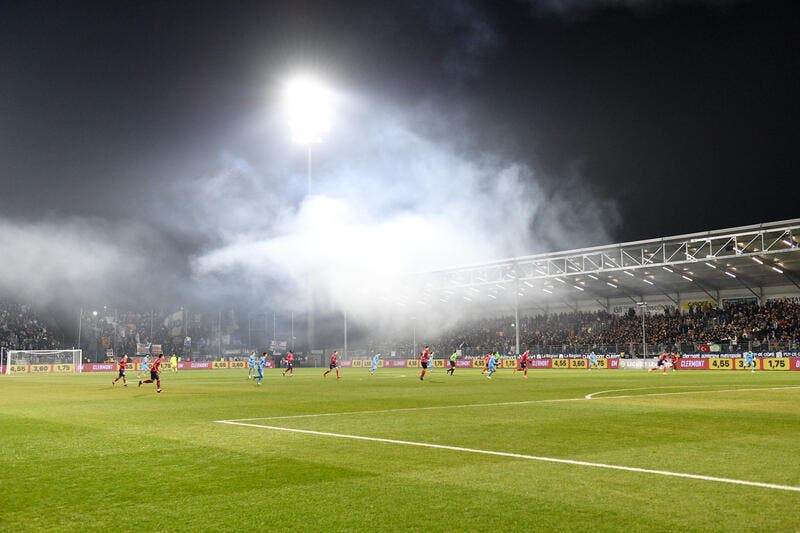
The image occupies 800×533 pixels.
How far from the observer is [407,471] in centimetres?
872

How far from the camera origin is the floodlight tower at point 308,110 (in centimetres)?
5015

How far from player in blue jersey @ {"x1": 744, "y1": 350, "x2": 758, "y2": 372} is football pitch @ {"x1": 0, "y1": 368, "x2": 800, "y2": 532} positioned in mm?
35874

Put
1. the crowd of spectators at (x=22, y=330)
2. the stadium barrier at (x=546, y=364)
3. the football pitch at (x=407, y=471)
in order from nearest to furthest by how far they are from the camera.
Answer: the football pitch at (x=407, y=471), the stadium barrier at (x=546, y=364), the crowd of spectators at (x=22, y=330)

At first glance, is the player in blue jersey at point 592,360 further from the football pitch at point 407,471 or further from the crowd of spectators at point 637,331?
the football pitch at point 407,471

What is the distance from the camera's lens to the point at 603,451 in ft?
33.6

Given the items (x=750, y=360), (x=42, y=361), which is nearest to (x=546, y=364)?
(x=750, y=360)

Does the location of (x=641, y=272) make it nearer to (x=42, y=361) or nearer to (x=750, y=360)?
(x=750, y=360)

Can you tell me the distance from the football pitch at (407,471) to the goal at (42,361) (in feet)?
170

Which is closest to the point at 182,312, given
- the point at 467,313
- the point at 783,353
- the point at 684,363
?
the point at 467,313

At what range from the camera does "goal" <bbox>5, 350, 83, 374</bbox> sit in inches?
2442

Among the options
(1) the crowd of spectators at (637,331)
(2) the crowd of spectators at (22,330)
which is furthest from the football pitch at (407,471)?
(2) the crowd of spectators at (22,330)

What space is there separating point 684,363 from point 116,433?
5262 centimetres

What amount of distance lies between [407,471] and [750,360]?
48172 millimetres

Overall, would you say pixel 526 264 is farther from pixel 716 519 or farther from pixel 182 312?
pixel 716 519
